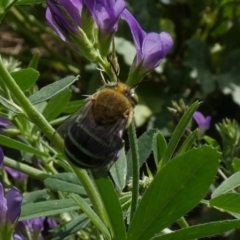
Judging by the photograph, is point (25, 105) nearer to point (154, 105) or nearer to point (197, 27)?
point (154, 105)

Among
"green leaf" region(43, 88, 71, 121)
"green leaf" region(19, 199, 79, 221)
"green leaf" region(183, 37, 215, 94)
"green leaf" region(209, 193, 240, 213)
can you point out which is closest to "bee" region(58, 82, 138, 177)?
"green leaf" region(209, 193, 240, 213)

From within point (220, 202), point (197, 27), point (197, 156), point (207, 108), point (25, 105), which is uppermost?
point (25, 105)

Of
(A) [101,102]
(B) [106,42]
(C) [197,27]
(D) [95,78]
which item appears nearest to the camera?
(A) [101,102]

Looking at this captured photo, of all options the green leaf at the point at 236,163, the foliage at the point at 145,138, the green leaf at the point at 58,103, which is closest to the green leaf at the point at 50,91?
the foliage at the point at 145,138

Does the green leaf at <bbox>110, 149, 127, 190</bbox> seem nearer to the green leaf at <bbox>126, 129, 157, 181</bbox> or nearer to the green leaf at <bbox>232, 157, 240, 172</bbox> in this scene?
the green leaf at <bbox>126, 129, 157, 181</bbox>


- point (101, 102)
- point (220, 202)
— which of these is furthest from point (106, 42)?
point (220, 202)

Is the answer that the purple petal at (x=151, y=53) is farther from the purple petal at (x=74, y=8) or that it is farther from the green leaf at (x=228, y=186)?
the green leaf at (x=228, y=186)
